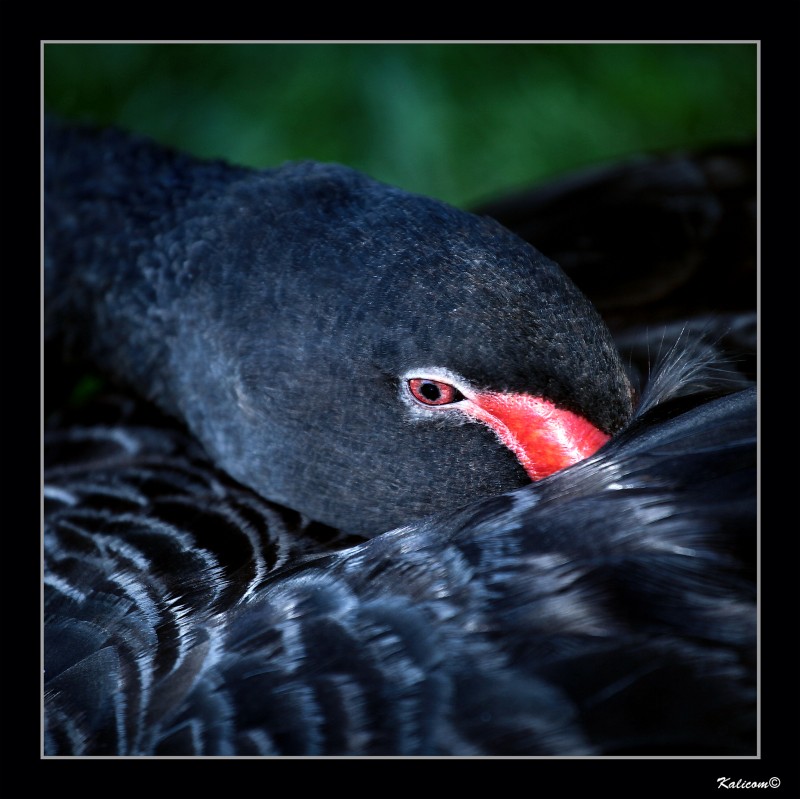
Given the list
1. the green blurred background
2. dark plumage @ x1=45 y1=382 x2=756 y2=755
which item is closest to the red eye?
dark plumage @ x1=45 y1=382 x2=756 y2=755

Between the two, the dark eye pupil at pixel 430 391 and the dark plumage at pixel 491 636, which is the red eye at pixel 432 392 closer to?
the dark eye pupil at pixel 430 391

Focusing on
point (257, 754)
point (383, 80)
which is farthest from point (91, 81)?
point (257, 754)

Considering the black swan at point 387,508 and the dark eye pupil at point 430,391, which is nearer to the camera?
the black swan at point 387,508

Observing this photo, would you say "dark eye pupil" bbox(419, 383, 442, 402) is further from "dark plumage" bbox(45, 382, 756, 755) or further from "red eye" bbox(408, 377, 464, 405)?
"dark plumage" bbox(45, 382, 756, 755)

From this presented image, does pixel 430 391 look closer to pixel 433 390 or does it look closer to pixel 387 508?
pixel 433 390

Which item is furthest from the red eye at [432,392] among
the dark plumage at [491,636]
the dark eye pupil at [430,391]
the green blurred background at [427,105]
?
the green blurred background at [427,105]

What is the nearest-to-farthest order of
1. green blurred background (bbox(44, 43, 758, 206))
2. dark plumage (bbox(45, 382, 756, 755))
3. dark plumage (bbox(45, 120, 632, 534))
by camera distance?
dark plumage (bbox(45, 382, 756, 755)) < dark plumage (bbox(45, 120, 632, 534)) < green blurred background (bbox(44, 43, 758, 206))
